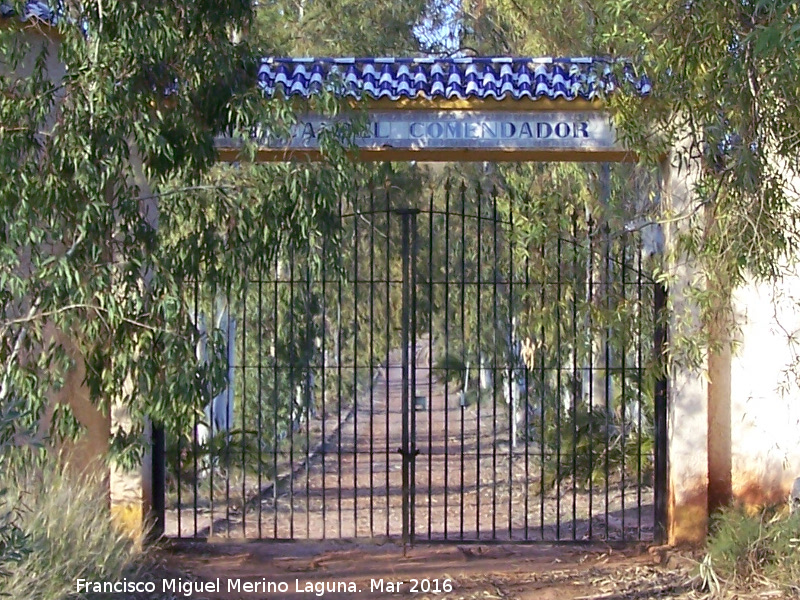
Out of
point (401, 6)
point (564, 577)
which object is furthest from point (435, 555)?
point (401, 6)

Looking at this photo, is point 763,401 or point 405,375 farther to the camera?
point 405,375

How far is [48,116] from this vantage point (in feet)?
18.3

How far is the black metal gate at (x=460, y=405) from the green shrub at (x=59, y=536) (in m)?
0.82

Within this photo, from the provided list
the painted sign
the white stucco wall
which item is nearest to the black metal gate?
the painted sign

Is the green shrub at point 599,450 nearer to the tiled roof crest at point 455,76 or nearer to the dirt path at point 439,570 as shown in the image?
the dirt path at point 439,570

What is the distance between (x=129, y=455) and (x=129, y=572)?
123 centimetres

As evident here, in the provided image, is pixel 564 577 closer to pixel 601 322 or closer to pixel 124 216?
pixel 601 322

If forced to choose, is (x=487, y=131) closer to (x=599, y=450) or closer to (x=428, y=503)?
(x=428, y=503)

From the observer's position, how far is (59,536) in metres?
5.99

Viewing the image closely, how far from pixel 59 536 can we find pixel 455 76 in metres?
4.11

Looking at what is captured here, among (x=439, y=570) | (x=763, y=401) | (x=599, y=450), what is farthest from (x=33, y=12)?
(x=599, y=450)

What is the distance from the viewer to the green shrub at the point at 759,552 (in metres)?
6.56

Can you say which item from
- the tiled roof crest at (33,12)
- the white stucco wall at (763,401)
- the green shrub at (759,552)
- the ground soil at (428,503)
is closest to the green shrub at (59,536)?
the ground soil at (428,503)

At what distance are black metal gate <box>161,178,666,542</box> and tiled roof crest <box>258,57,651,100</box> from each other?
74 cm
